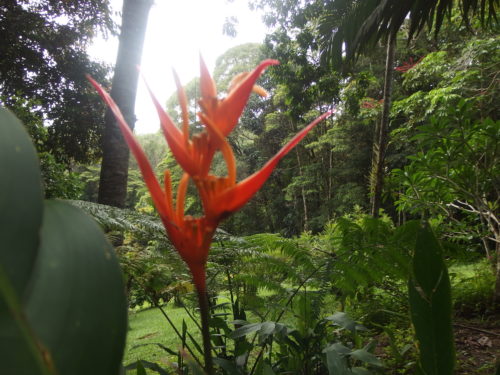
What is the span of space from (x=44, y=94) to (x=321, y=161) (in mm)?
7561

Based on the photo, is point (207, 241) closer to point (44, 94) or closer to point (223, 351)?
point (223, 351)

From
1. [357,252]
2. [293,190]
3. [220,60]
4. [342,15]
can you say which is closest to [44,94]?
[342,15]

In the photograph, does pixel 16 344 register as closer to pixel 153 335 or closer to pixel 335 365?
pixel 335 365

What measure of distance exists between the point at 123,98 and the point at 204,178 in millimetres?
1881

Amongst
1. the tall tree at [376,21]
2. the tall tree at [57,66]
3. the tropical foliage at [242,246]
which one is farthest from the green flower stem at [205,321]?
the tall tree at [57,66]

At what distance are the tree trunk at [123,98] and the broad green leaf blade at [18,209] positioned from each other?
1.78 meters

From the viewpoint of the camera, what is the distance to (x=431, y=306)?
43 cm

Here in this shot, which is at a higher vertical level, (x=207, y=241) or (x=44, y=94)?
(x=44, y=94)

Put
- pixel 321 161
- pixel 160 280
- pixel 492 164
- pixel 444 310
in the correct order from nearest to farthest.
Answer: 1. pixel 444 310
2. pixel 160 280
3. pixel 492 164
4. pixel 321 161

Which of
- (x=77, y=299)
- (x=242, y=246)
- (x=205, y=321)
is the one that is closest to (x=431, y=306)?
(x=205, y=321)

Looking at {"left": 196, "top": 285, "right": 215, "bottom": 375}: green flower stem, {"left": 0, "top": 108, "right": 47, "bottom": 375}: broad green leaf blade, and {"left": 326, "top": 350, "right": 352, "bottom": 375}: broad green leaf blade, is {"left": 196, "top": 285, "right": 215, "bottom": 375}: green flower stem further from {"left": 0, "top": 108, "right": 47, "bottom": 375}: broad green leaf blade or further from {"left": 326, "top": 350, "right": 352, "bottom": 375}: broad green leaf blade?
{"left": 326, "top": 350, "right": 352, "bottom": 375}: broad green leaf blade

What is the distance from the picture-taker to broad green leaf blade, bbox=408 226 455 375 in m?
0.42

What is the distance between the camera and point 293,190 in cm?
1042

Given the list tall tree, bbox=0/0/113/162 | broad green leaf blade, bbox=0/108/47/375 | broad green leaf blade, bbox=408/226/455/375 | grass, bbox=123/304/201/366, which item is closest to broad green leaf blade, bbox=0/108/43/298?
broad green leaf blade, bbox=0/108/47/375
